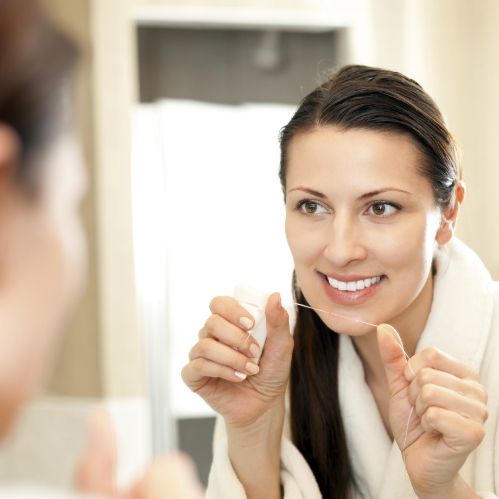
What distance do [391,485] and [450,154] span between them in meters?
0.48

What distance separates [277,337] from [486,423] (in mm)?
317

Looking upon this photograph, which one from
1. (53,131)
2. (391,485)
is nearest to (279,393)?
(391,485)

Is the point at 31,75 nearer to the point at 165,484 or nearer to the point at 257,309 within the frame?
the point at 165,484

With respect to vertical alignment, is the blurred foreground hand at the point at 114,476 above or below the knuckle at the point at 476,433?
above

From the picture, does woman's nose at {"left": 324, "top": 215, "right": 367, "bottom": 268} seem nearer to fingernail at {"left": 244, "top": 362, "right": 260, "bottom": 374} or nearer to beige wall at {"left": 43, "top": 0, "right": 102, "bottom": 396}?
fingernail at {"left": 244, "top": 362, "right": 260, "bottom": 374}

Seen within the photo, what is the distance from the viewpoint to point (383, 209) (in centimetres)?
121

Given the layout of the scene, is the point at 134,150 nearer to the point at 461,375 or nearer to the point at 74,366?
the point at 74,366

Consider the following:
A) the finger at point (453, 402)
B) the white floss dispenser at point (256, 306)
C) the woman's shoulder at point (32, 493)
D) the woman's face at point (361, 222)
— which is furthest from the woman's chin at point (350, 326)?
the woman's shoulder at point (32, 493)

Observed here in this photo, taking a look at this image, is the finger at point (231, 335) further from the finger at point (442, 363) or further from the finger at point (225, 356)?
the finger at point (442, 363)

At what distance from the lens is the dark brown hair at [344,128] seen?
3.91 feet

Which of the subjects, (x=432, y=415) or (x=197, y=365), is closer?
(x=432, y=415)

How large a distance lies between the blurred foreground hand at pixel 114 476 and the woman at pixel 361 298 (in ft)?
2.18

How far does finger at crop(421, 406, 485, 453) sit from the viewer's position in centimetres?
101

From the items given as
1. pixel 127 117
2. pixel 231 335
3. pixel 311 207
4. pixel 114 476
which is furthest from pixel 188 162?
pixel 114 476
